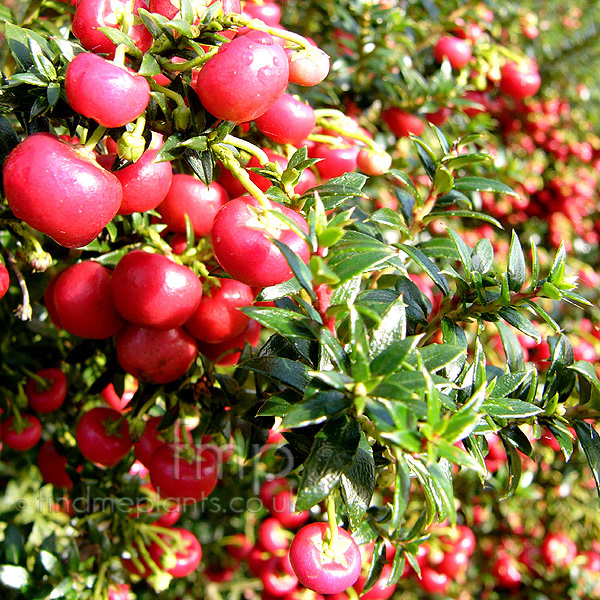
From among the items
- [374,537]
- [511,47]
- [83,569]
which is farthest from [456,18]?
[83,569]

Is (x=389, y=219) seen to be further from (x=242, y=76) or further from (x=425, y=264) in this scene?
(x=242, y=76)

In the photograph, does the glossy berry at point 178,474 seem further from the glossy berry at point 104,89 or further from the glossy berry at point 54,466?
the glossy berry at point 104,89

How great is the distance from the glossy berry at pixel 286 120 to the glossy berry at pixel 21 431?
81cm

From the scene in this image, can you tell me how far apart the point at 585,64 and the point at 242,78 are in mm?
2440

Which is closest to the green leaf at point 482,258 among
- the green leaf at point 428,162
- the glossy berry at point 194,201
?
the green leaf at point 428,162

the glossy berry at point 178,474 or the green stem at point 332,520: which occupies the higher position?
the green stem at point 332,520

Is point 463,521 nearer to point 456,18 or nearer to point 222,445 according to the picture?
point 222,445

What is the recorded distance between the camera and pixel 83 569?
1.15 meters

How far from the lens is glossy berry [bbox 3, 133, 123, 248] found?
21.9 inches

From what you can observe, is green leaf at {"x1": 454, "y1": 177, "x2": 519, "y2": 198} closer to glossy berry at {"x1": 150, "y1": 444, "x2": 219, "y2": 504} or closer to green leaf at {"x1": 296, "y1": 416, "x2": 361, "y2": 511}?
green leaf at {"x1": 296, "y1": 416, "x2": 361, "y2": 511}

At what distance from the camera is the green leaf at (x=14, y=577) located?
1045 mm

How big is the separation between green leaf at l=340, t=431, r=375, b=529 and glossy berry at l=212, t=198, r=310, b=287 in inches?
8.8

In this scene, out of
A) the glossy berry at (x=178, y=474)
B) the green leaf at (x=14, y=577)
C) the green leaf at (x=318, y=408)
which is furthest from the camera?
the green leaf at (x=14, y=577)

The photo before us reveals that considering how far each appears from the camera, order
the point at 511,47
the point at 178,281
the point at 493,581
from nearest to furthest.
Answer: the point at 178,281 < the point at 493,581 < the point at 511,47
